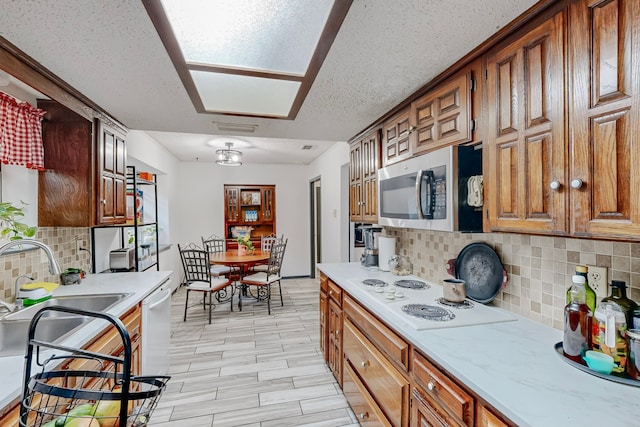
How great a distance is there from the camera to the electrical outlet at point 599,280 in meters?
1.13

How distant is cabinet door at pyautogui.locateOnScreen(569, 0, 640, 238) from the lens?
0.83m

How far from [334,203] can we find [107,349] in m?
3.56

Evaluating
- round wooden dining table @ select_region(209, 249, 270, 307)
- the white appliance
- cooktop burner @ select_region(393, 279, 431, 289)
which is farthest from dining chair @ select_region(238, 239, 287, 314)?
the white appliance

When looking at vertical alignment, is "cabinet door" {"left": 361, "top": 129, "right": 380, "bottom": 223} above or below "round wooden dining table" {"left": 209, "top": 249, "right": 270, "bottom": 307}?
above

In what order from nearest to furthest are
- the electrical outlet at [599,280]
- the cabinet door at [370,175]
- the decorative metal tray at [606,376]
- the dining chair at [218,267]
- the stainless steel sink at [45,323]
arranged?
the decorative metal tray at [606,376], the electrical outlet at [599,280], the stainless steel sink at [45,323], the cabinet door at [370,175], the dining chair at [218,267]

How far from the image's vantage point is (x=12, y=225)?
5.56 ft

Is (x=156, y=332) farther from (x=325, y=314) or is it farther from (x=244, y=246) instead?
(x=244, y=246)

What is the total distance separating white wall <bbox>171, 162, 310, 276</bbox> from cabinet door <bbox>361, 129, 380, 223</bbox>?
11.9ft

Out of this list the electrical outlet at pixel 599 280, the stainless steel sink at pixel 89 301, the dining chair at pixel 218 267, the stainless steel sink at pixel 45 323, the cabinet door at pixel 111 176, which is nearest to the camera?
the electrical outlet at pixel 599 280

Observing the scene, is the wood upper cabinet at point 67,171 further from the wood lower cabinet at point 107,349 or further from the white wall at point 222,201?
the white wall at point 222,201

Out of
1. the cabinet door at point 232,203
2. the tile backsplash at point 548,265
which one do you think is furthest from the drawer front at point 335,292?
the cabinet door at point 232,203

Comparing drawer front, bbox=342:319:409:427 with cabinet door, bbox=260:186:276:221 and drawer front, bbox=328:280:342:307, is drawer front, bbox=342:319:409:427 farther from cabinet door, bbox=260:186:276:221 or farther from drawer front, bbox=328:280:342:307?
cabinet door, bbox=260:186:276:221

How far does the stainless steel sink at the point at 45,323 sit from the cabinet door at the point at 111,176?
26.1 inches

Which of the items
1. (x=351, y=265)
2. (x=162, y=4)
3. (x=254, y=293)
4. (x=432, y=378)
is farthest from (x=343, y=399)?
(x=254, y=293)
